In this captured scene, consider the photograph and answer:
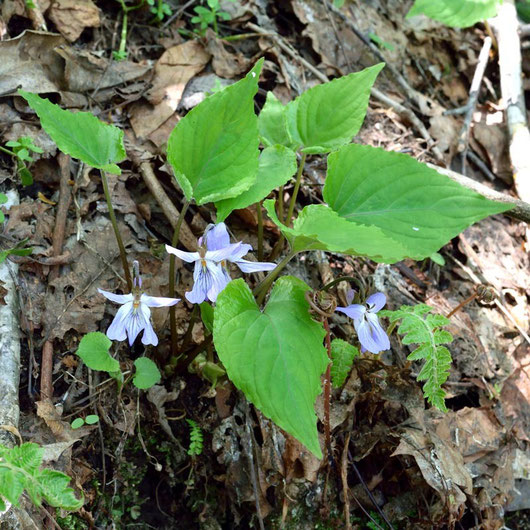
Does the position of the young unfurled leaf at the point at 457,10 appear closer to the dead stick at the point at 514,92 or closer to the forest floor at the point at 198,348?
the dead stick at the point at 514,92

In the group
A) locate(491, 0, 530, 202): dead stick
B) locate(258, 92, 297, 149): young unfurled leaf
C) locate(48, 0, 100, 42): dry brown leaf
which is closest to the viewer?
locate(258, 92, 297, 149): young unfurled leaf

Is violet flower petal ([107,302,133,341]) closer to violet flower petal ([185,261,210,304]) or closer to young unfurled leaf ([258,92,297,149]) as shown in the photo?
violet flower petal ([185,261,210,304])

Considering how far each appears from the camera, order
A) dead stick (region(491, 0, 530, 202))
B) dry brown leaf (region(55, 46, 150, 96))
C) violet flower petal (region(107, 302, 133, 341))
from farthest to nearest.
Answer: dead stick (region(491, 0, 530, 202)) → dry brown leaf (region(55, 46, 150, 96)) → violet flower petal (region(107, 302, 133, 341))

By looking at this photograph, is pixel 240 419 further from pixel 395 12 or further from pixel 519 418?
pixel 395 12

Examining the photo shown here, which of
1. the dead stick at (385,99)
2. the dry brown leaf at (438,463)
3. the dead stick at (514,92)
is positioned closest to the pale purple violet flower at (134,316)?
the dry brown leaf at (438,463)

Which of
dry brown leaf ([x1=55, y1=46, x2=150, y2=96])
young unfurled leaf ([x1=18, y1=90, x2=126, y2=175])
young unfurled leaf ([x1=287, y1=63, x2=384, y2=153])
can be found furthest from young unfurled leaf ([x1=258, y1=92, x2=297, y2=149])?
→ dry brown leaf ([x1=55, y1=46, x2=150, y2=96])

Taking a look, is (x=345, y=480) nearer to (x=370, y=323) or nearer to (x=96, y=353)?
(x=370, y=323)
